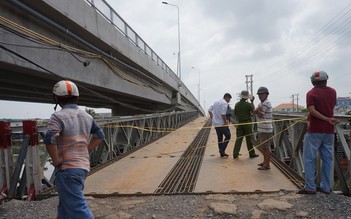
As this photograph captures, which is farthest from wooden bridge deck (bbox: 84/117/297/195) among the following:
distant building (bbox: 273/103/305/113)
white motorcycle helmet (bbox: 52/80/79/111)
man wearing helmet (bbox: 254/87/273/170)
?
distant building (bbox: 273/103/305/113)

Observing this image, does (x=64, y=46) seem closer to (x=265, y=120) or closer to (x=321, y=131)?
(x=265, y=120)

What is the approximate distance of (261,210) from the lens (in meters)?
3.84

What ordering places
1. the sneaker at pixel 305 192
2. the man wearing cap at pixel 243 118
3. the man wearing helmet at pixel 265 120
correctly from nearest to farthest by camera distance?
the sneaker at pixel 305 192 → the man wearing helmet at pixel 265 120 → the man wearing cap at pixel 243 118

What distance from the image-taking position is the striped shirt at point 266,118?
6.19 meters

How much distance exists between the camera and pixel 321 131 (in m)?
4.41

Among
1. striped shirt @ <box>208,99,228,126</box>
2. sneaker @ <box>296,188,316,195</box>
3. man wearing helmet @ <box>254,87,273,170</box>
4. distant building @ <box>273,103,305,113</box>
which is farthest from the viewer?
distant building @ <box>273,103,305,113</box>

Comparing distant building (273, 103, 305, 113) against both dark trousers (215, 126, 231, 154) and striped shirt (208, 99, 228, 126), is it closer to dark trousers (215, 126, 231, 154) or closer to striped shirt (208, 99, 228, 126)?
dark trousers (215, 126, 231, 154)

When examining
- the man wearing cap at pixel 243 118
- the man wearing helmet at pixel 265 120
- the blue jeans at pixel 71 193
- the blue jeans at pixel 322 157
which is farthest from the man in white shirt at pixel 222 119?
the blue jeans at pixel 71 193

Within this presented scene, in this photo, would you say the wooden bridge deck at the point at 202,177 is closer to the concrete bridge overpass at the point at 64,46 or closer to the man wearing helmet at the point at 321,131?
the man wearing helmet at the point at 321,131

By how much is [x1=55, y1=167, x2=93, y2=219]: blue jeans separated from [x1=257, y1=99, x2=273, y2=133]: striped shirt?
13.8ft

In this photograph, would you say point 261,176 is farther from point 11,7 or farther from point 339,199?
point 11,7

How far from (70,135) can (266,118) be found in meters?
4.30

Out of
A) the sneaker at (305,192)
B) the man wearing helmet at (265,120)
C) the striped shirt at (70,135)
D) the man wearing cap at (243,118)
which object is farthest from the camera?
the man wearing cap at (243,118)

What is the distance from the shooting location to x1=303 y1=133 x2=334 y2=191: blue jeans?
4363 millimetres
